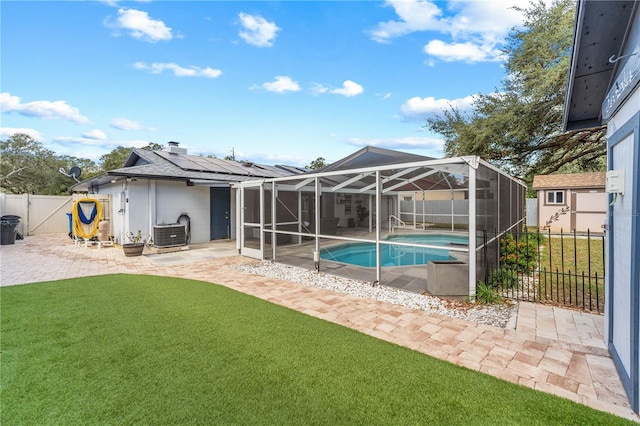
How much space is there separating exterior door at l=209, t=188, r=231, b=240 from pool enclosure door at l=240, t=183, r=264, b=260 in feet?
12.7

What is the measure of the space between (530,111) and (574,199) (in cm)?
671

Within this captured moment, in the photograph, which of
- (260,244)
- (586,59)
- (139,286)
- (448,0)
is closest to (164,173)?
(260,244)

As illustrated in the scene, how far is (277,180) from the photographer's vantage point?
7816 millimetres

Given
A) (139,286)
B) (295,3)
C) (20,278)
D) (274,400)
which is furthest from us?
(295,3)

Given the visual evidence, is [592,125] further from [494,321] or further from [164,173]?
[164,173]

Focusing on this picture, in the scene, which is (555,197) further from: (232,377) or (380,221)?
(232,377)

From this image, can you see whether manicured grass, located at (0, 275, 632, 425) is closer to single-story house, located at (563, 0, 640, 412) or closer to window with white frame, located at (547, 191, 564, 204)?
single-story house, located at (563, 0, 640, 412)

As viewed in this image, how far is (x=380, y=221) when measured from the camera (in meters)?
6.09

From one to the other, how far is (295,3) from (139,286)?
9.25 m

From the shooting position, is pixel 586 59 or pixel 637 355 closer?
pixel 637 355

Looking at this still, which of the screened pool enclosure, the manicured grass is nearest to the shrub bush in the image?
the screened pool enclosure

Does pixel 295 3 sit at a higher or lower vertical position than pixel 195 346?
higher

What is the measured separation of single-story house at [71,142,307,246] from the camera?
10.0m

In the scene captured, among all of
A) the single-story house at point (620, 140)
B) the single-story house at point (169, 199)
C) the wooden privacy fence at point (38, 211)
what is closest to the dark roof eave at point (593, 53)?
the single-story house at point (620, 140)
